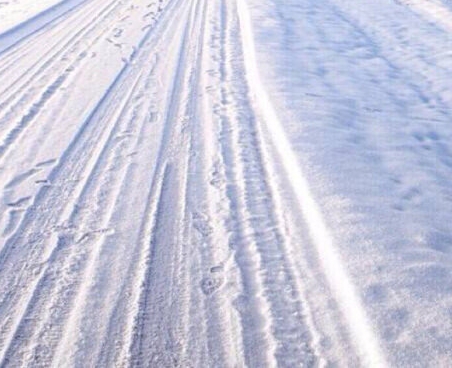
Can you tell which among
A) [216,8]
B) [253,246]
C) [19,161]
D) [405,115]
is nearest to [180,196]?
[253,246]

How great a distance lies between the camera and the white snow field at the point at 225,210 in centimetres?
351

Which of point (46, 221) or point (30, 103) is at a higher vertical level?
point (46, 221)

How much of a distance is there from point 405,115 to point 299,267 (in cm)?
384

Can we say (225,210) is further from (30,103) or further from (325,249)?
(30,103)

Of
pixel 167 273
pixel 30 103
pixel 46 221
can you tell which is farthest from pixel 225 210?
pixel 30 103

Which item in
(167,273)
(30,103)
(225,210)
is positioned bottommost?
(30,103)

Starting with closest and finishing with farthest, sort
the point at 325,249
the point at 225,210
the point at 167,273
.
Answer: the point at 167,273
the point at 325,249
the point at 225,210

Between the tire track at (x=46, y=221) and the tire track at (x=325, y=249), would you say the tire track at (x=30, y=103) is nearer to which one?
the tire track at (x=46, y=221)

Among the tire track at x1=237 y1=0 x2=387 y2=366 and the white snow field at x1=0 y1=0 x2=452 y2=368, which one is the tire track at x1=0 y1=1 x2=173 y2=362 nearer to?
the white snow field at x1=0 y1=0 x2=452 y2=368

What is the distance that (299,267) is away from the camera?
13.5 feet

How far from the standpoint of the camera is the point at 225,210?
4.88m

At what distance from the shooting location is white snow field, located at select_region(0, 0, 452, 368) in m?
3.51

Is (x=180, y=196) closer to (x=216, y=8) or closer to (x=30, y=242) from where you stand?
(x=30, y=242)

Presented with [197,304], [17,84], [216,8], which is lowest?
[216,8]
